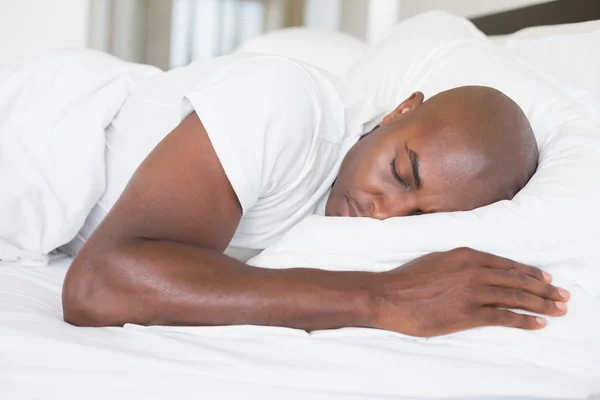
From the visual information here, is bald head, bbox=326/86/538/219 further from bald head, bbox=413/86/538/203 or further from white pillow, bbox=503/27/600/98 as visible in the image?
white pillow, bbox=503/27/600/98

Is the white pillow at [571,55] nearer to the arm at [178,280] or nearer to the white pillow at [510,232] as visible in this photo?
the white pillow at [510,232]

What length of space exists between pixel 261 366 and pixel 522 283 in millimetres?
370

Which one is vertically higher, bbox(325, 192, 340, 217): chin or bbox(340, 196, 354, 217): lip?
bbox(340, 196, 354, 217): lip

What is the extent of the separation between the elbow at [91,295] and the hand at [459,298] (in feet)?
1.16

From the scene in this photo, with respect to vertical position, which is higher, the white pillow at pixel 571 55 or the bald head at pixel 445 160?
the white pillow at pixel 571 55

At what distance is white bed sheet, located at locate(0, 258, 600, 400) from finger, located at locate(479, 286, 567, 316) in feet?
0.22

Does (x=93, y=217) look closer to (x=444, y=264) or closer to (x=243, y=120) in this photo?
(x=243, y=120)

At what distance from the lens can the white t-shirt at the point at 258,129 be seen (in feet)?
3.28

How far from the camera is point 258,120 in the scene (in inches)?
39.4

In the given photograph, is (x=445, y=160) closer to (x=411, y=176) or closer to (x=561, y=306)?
(x=411, y=176)

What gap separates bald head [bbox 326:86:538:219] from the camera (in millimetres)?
1027

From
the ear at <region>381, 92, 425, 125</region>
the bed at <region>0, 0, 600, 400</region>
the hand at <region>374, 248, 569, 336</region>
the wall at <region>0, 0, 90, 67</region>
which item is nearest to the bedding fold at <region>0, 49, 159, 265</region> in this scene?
the bed at <region>0, 0, 600, 400</region>

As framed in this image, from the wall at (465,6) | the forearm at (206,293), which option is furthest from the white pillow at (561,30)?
the forearm at (206,293)

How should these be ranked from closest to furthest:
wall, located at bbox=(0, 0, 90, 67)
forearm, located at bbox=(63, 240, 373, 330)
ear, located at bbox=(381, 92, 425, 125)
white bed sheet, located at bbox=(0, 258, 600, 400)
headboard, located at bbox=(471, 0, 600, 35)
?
1. white bed sheet, located at bbox=(0, 258, 600, 400)
2. forearm, located at bbox=(63, 240, 373, 330)
3. ear, located at bbox=(381, 92, 425, 125)
4. headboard, located at bbox=(471, 0, 600, 35)
5. wall, located at bbox=(0, 0, 90, 67)
